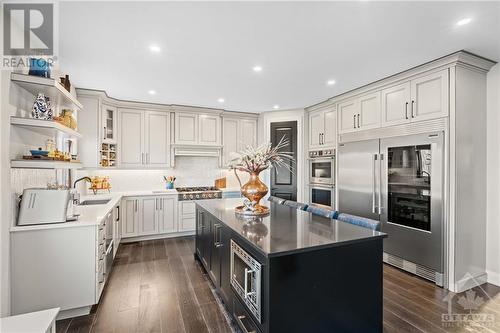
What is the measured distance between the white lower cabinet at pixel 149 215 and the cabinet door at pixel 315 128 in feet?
9.62

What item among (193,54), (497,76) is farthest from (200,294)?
(497,76)

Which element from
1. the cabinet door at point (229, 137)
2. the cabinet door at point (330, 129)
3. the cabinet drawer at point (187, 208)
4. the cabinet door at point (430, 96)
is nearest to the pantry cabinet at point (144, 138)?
the cabinet drawer at point (187, 208)

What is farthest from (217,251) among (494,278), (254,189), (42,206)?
(494,278)

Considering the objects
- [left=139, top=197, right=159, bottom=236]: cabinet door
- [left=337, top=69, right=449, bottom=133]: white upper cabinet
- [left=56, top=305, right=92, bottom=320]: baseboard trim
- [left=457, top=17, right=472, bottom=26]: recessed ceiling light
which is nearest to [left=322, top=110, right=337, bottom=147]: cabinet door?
[left=337, top=69, right=449, bottom=133]: white upper cabinet

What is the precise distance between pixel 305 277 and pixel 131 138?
14.0 ft

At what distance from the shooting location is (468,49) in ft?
8.34

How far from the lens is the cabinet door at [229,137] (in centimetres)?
544

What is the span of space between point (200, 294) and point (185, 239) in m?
2.17

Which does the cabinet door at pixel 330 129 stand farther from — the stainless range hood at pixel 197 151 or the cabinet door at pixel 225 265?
the cabinet door at pixel 225 265

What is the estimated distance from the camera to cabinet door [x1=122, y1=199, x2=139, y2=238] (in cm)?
432

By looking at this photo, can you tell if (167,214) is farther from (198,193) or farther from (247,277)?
(247,277)

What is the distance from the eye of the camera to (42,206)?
7.16 ft

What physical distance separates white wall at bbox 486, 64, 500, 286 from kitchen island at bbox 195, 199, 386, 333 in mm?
2151

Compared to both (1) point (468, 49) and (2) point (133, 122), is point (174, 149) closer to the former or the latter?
(2) point (133, 122)
